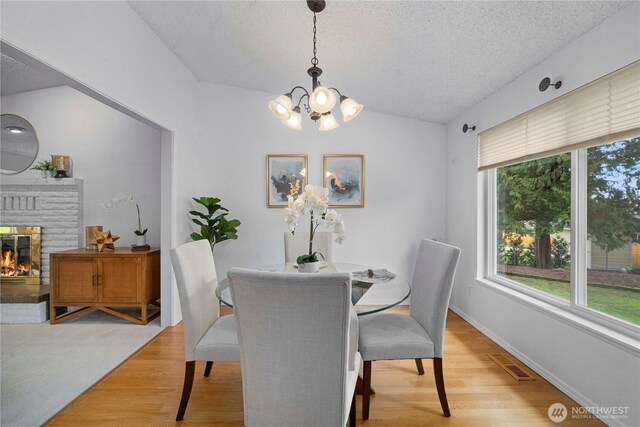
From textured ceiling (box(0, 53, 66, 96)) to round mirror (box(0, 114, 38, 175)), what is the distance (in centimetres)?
36

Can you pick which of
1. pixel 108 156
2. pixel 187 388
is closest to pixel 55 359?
pixel 187 388

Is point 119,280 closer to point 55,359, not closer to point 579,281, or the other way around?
point 55,359

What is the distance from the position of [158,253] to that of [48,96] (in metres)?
2.64

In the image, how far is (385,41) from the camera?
94.3 inches

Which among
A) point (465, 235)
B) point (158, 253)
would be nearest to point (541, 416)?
point (465, 235)

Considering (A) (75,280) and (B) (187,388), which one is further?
(A) (75,280)

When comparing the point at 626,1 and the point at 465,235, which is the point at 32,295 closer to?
the point at 465,235

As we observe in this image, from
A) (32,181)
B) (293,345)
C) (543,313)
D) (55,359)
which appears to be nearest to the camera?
(293,345)

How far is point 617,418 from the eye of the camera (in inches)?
65.1

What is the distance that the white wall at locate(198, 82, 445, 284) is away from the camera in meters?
3.83

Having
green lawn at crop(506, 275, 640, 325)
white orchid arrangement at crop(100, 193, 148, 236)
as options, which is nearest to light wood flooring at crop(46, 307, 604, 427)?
green lawn at crop(506, 275, 640, 325)

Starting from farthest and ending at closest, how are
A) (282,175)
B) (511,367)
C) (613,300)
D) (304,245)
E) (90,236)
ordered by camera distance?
(282,175) < (90,236) < (304,245) < (511,367) < (613,300)

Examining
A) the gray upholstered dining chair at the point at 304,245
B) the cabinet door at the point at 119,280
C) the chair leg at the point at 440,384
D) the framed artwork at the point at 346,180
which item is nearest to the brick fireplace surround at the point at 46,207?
the cabinet door at the point at 119,280

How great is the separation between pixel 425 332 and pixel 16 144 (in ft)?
17.0
